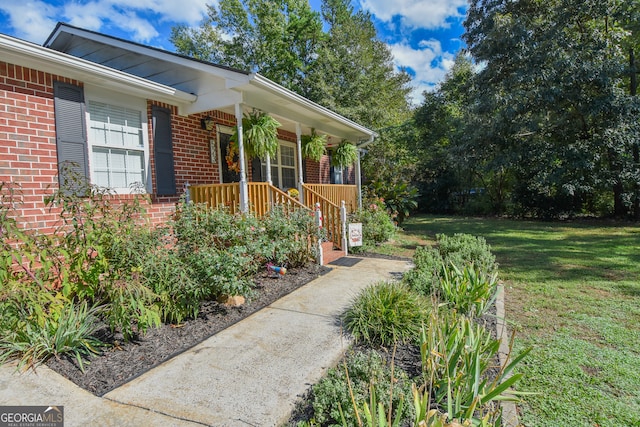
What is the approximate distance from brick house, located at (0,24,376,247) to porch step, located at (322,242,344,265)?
87cm

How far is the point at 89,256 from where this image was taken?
10.3 feet

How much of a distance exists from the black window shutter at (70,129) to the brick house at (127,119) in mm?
13

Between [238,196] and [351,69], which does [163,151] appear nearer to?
[238,196]

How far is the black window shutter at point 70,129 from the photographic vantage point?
14.2 ft

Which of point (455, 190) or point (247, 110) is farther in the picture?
point (455, 190)

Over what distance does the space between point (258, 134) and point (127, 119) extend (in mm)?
2082

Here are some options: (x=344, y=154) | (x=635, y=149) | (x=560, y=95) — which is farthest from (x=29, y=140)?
(x=635, y=149)

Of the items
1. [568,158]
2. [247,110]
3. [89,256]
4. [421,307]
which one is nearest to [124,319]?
[89,256]

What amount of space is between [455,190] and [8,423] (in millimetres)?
19608

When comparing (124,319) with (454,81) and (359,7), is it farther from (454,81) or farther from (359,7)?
(359,7)

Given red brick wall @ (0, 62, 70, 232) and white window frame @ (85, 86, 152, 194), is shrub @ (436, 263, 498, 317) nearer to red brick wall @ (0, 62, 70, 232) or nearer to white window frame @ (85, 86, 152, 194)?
white window frame @ (85, 86, 152, 194)

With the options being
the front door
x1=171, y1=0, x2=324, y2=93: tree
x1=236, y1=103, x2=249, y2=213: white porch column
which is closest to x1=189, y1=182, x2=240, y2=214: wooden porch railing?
x1=236, y1=103, x2=249, y2=213: white porch column

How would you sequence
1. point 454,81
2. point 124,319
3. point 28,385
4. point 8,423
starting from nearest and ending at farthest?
point 8,423, point 28,385, point 124,319, point 454,81

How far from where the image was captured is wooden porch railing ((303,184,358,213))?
7980 mm
